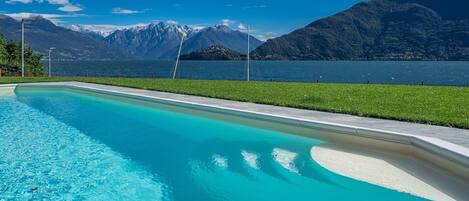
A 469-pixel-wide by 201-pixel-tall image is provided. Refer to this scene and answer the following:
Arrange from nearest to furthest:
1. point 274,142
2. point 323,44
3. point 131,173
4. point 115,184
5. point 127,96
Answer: point 115,184, point 131,173, point 274,142, point 127,96, point 323,44

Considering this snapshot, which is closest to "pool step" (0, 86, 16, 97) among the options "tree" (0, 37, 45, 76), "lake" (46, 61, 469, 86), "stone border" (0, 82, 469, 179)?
"stone border" (0, 82, 469, 179)

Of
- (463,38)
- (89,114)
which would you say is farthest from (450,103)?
(463,38)

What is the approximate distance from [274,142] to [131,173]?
319 cm

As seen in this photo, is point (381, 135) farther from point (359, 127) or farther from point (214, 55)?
point (214, 55)

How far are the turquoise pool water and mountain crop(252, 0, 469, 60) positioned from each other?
522ft

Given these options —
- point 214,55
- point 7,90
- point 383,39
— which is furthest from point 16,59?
point 383,39

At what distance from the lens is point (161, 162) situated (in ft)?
26.6

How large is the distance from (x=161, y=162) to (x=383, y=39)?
180m

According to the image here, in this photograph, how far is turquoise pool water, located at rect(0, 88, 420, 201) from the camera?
6270mm

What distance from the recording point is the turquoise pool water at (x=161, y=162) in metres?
6.27

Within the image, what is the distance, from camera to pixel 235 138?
995 cm

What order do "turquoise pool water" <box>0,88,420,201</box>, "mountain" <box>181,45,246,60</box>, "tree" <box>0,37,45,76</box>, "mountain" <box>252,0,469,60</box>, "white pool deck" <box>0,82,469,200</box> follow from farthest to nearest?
"mountain" <box>181,45,246,60</box> < "mountain" <box>252,0,469,60</box> < "tree" <box>0,37,45,76</box> < "turquoise pool water" <box>0,88,420,201</box> < "white pool deck" <box>0,82,469,200</box>

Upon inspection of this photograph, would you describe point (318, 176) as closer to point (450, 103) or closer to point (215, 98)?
point (450, 103)

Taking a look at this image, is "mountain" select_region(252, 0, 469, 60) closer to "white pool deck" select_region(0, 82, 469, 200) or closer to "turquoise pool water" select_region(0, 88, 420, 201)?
"turquoise pool water" select_region(0, 88, 420, 201)
